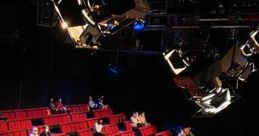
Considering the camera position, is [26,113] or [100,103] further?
[100,103]

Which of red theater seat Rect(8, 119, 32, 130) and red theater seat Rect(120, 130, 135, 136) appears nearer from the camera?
red theater seat Rect(8, 119, 32, 130)

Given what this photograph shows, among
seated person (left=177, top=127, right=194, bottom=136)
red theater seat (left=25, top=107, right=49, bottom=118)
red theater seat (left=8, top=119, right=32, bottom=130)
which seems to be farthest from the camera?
seated person (left=177, top=127, right=194, bottom=136)

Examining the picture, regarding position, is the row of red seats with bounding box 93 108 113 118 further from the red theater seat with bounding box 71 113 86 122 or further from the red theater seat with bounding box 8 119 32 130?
the red theater seat with bounding box 8 119 32 130

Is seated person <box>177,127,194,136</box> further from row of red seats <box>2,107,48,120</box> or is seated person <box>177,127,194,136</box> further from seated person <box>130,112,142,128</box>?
row of red seats <box>2,107,48,120</box>

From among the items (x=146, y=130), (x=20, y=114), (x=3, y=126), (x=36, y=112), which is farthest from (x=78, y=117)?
(x=3, y=126)

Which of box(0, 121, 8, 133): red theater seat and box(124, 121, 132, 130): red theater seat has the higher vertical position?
box(0, 121, 8, 133): red theater seat

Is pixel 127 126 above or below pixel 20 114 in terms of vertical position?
below

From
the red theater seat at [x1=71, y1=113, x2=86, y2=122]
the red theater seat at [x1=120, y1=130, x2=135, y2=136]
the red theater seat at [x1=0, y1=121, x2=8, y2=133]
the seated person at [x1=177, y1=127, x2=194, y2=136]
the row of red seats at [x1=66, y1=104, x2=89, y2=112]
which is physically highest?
the row of red seats at [x1=66, y1=104, x2=89, y2=112]

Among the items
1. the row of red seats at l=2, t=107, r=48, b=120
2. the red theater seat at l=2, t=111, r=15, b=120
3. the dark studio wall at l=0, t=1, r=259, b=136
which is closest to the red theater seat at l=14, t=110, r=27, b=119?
the row of red seats at l=2, t=107, r=48, b=120

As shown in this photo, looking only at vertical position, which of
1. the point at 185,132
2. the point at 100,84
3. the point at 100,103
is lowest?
the point at 185,132

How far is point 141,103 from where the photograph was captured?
16.9 meters

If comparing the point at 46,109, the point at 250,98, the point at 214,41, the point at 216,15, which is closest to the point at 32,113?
the point at 46,109

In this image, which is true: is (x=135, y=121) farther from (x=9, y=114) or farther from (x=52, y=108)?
(x=9, y=114)

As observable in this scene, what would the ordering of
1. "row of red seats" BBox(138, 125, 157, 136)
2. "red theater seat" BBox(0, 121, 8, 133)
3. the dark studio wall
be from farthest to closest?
"row of red seats" BBox(138, 125, 157, 136), the dark studio wall, "red theater seat" BBox(0, 121, 8, 133)
